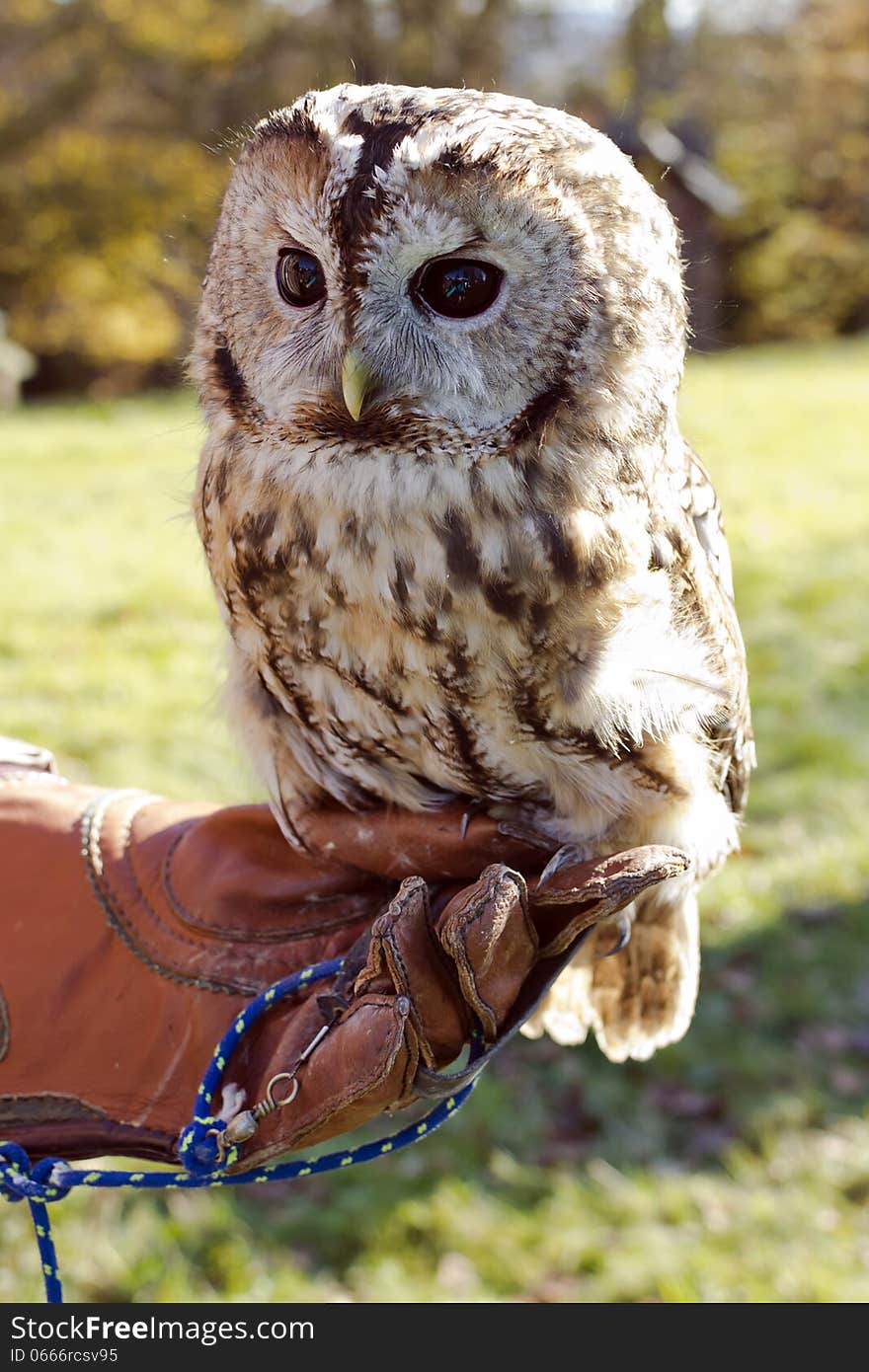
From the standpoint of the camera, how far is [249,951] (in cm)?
192

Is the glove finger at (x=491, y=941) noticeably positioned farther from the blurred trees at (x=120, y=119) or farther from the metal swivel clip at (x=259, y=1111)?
the blurred trees at (x=120, y=119)

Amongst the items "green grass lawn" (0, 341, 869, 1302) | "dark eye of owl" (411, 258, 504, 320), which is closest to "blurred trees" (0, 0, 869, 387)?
"green grass lawn" (0, 341, 869, 1302)

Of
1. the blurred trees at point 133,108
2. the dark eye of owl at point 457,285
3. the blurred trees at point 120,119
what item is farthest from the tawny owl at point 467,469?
the blurred trees at point 120,119

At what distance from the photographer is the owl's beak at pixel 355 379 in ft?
5.13

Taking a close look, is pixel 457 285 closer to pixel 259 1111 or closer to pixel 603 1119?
pixel 259 1111

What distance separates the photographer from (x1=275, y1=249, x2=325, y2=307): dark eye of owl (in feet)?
5.41

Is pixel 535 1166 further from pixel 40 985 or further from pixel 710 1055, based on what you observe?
pixel 40 985

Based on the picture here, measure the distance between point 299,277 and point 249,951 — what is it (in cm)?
96

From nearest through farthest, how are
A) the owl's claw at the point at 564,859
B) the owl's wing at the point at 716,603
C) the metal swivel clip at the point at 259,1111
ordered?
the metal swivel clip at the point at 259,1111
the owl's claw at the point at 564,859
the owl's wing at the point at 716,603

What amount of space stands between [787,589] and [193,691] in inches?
117

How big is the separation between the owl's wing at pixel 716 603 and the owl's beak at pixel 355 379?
51cm

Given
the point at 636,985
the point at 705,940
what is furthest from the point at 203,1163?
the point at 705,940

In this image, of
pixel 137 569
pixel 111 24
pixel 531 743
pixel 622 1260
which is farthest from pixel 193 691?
pixel 111 24

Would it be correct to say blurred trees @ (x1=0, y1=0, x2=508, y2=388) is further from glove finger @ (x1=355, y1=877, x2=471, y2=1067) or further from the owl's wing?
glove finger @ (x1=355, y1=877, x2=471, y2=1067)
